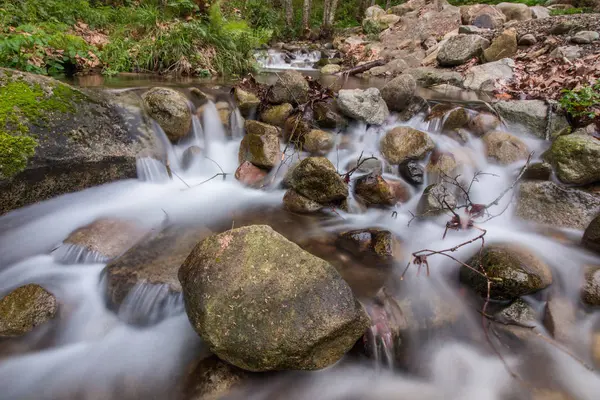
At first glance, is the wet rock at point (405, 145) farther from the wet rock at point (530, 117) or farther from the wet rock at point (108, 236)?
the wet rock at point (108, 236)

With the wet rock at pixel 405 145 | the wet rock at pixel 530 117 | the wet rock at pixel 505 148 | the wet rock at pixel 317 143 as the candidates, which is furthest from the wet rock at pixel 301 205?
the wet rock at pixel 530 117

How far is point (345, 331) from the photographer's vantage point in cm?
211

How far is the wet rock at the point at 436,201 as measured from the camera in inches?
154

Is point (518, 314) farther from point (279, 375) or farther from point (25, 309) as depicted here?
point (25, 309)

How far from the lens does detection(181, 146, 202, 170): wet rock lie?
4801mm

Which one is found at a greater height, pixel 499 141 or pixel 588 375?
pixel 499 141

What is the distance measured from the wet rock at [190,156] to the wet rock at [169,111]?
0.23m

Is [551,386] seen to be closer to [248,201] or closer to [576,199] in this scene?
[576,199]

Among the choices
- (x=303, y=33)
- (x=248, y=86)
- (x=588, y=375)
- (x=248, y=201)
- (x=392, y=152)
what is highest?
(x=303, y=33)

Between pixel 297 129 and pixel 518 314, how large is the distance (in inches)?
143

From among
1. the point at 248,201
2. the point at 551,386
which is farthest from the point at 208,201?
the point at 551,386

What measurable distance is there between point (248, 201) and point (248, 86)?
8.34ft

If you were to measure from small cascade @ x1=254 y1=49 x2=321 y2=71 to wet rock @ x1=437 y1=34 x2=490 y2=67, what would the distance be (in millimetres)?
4969

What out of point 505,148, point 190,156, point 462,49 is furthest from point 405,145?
point 462,49
